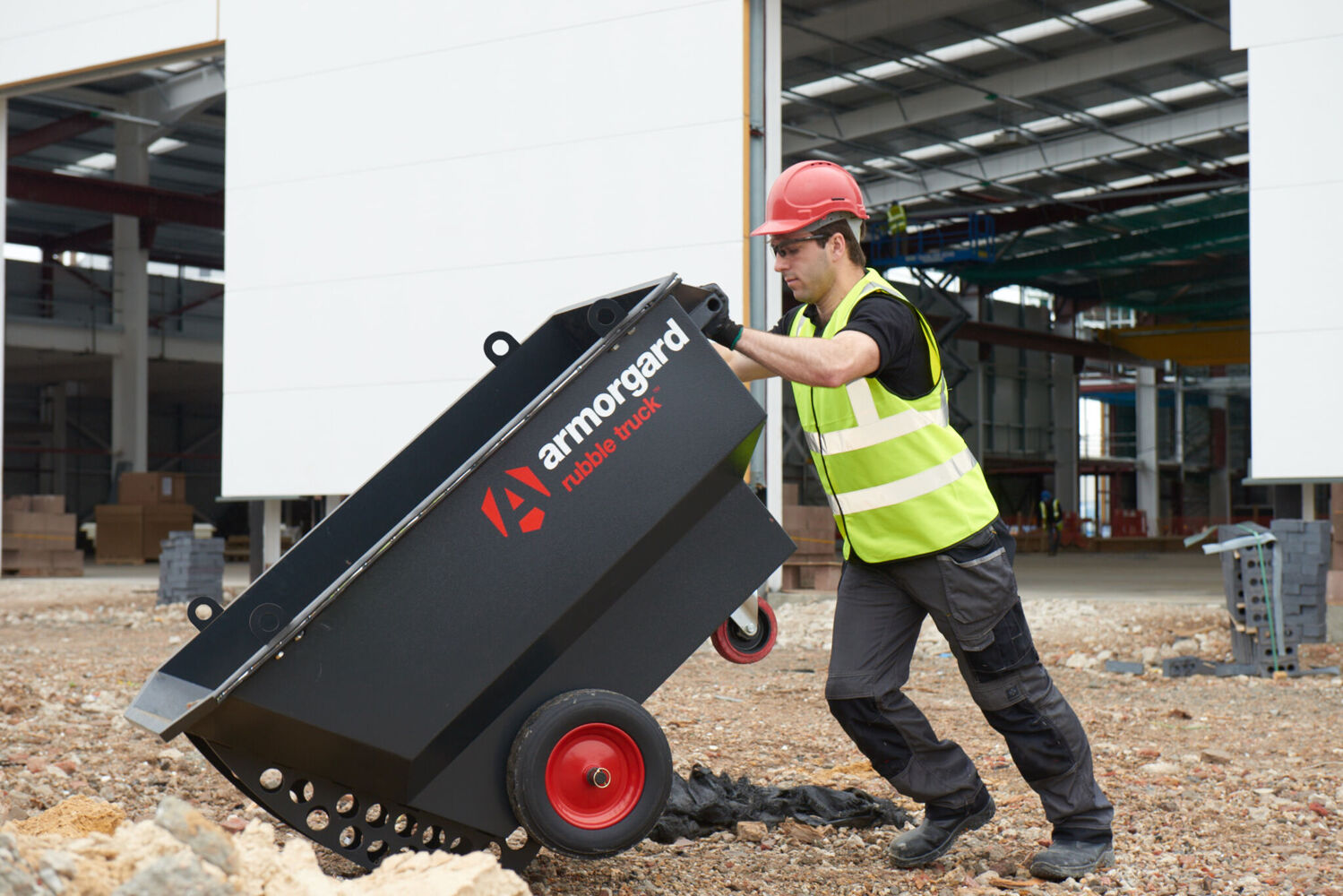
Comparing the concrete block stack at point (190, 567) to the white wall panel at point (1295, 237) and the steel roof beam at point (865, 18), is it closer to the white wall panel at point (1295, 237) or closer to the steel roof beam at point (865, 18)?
the steel roof beam at point (865, 18)

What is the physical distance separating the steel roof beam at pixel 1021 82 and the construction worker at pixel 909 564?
13.2 metres

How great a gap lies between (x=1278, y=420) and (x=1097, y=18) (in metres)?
8.15

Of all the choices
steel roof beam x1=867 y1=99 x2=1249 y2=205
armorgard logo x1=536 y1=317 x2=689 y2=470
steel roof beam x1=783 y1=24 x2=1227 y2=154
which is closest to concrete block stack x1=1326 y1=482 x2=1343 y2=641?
armorgard logo x1=536 y1=317 x2=689 y2=470

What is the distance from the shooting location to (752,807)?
3295mm

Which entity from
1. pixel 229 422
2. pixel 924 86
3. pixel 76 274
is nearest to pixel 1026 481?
pixel 924 86

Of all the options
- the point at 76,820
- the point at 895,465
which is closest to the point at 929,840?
the point at 895,465

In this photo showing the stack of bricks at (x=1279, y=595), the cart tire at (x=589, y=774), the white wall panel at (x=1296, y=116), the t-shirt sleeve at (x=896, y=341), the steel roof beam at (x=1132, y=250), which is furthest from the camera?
the steel roof beam at (x=1132, y=250)

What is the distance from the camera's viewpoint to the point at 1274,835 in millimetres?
3254

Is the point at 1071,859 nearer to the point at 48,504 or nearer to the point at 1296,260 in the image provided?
the point at 1296,260

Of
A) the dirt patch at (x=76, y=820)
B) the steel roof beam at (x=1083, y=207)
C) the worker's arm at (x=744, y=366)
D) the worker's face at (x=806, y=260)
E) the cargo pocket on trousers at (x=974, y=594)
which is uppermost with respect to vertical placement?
the steel roof beam at (x=1083, y=207)

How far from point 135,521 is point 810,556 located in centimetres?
1382

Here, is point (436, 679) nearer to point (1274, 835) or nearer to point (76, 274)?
point (1274, 835)

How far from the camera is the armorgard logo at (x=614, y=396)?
7.92 ft

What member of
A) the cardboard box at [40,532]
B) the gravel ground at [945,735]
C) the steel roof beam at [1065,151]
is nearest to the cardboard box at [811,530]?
the gravel ground at [945,735]
